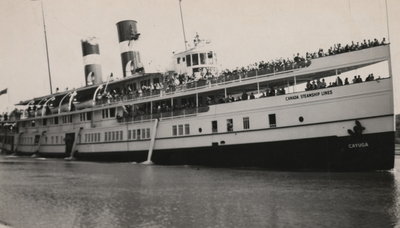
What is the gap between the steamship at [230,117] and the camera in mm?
21750

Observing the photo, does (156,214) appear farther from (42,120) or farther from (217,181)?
(42,120)

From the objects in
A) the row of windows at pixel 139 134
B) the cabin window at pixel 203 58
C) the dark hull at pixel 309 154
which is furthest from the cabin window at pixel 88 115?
the dark hull at pixel 309 154

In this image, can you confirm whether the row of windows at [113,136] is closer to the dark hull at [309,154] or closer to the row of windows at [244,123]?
the dark hull at [309,154]

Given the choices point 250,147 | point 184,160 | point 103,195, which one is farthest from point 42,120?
point 103,195

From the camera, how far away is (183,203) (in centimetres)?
1502

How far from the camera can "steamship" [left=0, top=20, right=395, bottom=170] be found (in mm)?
21750

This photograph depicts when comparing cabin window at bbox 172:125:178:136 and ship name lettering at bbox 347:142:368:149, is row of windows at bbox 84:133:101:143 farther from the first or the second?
ship name lettering at bbox 347:142:368:149

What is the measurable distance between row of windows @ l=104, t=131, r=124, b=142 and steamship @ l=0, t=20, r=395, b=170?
8 centimetres

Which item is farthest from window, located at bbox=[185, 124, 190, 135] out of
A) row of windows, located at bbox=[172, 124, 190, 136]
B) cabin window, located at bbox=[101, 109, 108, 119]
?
cabin window, located at bbox=[101, 109, 108, 119]

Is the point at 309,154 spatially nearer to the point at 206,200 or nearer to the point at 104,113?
the point at 206,200

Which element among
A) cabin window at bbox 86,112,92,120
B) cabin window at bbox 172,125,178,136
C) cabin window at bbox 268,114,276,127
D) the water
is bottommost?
the water

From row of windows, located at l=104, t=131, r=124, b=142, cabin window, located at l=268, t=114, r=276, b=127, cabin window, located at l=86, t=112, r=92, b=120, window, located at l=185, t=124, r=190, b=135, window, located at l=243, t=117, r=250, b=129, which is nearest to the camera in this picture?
cabin window, located at l=268, t=114, r=276, b=127

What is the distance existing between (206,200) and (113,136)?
19.7 meters

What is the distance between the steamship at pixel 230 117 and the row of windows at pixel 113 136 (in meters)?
0.08
